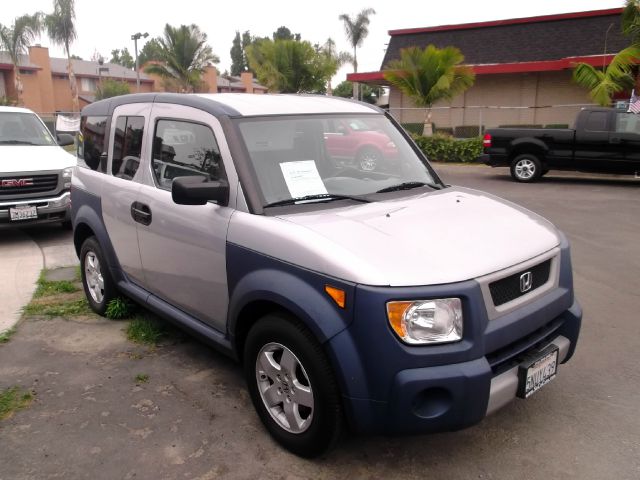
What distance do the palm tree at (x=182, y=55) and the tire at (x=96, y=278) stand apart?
38313 mm

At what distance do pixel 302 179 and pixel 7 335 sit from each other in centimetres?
303

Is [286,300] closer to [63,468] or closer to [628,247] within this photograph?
[63,468]

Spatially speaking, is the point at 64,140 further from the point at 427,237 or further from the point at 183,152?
the point at 427,237

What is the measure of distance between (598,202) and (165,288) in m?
9.43

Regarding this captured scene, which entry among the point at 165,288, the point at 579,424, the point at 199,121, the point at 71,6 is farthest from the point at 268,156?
the point at 71,6

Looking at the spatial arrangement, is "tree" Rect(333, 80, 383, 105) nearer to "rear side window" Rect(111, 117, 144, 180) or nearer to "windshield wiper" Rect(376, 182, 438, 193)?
"rear side window" Rect(111, 117, 144, 180)

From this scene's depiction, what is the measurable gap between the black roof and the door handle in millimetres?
22763

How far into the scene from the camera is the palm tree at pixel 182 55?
132 ft

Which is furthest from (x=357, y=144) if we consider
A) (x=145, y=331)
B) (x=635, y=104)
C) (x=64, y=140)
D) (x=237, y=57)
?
(x=237, y=57)

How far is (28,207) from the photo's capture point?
7.60 meters

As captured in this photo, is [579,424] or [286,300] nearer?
[286,300]

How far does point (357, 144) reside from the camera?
13.0 feet

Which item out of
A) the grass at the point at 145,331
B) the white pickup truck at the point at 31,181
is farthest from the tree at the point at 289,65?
the grass at the point at 145,331

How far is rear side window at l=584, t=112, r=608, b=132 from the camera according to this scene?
12812mm
